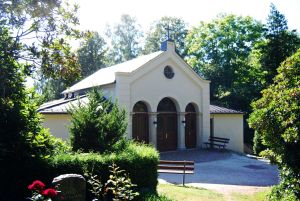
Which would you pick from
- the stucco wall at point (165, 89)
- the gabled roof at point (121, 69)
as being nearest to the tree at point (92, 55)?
the gabled roof at point (121, 69)

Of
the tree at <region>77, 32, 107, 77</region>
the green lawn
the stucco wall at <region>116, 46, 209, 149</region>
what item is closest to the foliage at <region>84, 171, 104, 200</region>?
the green lawn

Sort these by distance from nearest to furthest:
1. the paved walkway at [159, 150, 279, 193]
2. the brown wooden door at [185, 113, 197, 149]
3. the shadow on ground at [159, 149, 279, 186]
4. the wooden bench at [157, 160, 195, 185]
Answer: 1. the paved walkway at [159, 150, 279, 193]
2. the wooden bench at [157, 160, 195, 185]
3. the shadow on ground at [159, 149, 279, 186]
4. the brown wooden door at [185, 113, 197, 149]

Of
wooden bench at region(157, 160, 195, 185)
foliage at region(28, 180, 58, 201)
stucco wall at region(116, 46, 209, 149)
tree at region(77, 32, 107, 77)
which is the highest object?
tree at region(77, 32, 107, 77)

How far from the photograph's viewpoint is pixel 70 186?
27.0 ft

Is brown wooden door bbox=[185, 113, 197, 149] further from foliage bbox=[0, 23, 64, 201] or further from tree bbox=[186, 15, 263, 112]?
foliage bbox=[0, 23, 64, 201]

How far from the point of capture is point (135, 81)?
2175 cm

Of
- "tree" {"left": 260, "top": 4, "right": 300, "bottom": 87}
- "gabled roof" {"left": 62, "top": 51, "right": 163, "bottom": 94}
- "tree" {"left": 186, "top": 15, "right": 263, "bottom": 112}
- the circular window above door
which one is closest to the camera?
"gabled roof" {"left": 62, "top": 51, "right": 163, "bottom": 94}

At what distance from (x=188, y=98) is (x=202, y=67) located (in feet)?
54.7

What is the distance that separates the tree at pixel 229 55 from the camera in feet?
123

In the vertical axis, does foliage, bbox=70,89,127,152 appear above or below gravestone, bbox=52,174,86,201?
above

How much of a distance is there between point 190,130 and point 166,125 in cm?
213

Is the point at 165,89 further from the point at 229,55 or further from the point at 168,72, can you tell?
the point at 229,55

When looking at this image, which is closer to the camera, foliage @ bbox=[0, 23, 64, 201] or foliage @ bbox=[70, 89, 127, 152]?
foliage @ bbox=[0, 23, 64, 201]

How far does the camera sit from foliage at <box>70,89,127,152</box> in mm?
12875
